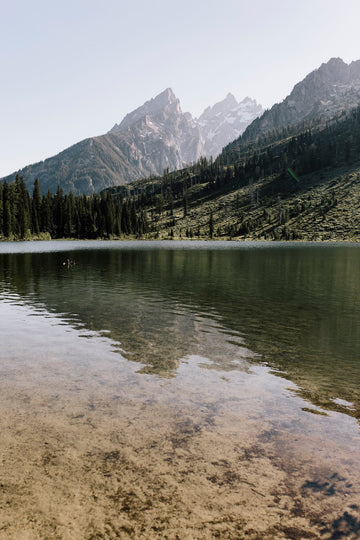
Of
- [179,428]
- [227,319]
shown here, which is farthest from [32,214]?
[179,428]

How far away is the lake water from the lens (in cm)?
598

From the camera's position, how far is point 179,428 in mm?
8992

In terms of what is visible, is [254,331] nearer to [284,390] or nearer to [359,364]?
[359,364]

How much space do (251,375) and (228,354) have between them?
275 centimetres

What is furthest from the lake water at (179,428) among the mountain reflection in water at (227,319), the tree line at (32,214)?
the tree line at (32,214)

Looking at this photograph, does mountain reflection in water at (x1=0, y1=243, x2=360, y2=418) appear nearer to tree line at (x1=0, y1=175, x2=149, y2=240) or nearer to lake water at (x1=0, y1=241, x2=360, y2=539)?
lake water at (x1=0, y1=241, x2=360, y2=539)

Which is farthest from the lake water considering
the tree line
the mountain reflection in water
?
the tree line

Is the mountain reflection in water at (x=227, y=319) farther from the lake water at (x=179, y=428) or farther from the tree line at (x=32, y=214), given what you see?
the tree line at (x=32, y=214)

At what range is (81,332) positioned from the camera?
19.2 m

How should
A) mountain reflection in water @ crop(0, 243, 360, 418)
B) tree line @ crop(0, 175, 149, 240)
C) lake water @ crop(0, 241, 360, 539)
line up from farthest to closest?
tree line @ crop(0, 175, 149, 240) → mountain reflection in water @ crop(0, 243, 360, 418) → lake water @ crop(0, 241, 360, 539)

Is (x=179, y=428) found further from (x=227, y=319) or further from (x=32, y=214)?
(x=32, y=214)

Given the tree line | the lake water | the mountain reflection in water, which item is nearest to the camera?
the lake water

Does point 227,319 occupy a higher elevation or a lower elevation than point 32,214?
lower

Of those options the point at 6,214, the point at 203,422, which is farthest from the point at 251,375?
the point at 6,214
